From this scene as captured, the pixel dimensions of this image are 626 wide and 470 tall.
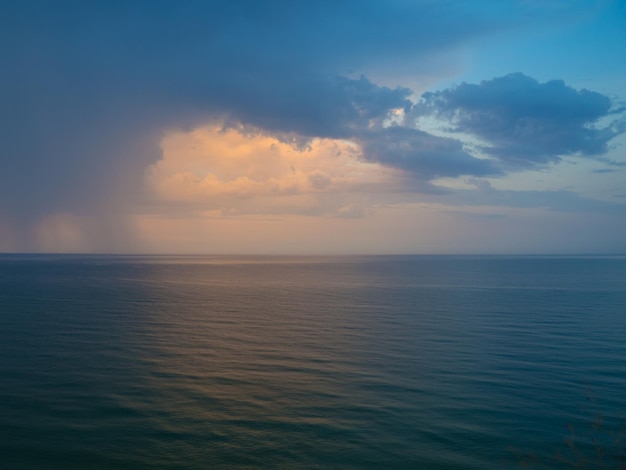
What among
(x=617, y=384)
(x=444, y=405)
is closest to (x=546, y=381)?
(x=617, y=384)

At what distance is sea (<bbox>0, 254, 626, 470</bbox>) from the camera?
2381cm

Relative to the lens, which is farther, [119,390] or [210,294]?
[210,294]

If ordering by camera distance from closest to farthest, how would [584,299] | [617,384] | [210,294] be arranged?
[617,384] < [584,299] < [210,294]

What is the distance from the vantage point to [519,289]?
4368 inches

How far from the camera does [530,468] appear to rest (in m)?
22.6

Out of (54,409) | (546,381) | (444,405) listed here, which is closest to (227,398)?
(54,409)

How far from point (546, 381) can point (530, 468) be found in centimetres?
1442

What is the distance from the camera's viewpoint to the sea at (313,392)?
23812 millimetres

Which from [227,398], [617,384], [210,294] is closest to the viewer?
[227,398]

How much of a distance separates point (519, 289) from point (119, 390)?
97.4m

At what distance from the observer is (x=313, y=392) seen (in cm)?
3281

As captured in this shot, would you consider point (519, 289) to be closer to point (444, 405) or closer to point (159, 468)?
point (444, 405)

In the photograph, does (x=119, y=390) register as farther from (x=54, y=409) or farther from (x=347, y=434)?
(x=347, y=434)

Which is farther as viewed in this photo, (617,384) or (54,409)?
(617,384)
